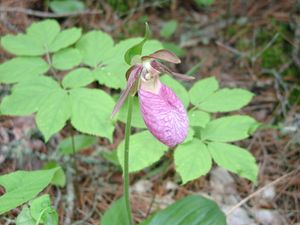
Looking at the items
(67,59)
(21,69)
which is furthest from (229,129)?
(21,69)

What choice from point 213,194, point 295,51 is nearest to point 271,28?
point 295,51

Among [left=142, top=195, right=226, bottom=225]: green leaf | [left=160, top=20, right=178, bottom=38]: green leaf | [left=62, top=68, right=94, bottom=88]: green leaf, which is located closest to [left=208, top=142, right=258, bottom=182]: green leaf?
[left=142, top=195, right=226, bottom=225]: green leaf

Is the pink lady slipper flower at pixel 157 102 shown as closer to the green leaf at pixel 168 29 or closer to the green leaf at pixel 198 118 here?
the green leaf at pixel 198 118

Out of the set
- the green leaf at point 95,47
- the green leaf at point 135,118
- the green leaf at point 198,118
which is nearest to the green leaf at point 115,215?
the green leaf at point 135,118

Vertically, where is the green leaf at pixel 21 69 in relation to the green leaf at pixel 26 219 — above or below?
above

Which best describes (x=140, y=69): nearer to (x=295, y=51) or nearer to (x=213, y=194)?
(x=213, y=194)

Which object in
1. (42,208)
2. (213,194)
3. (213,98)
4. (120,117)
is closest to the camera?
(42,208)

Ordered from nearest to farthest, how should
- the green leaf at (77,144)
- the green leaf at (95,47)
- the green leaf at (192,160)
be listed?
the green leaf at (192,160)
the green leaf at (95,47)
the green leaf at (77,144)
